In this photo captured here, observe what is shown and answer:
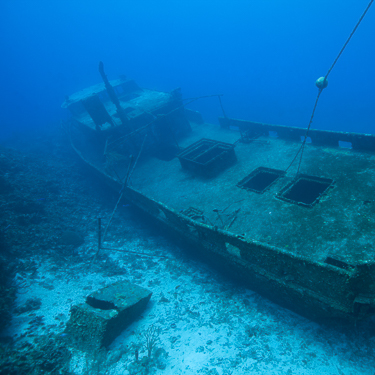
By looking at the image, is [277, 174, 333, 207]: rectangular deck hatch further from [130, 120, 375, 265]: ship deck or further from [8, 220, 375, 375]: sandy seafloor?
[8, 220, 375, 375]: sandy seafloor

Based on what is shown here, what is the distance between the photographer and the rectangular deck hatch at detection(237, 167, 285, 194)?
8.75 meters

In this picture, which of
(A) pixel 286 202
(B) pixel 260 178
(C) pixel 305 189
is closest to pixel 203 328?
(A) pixel 286 202

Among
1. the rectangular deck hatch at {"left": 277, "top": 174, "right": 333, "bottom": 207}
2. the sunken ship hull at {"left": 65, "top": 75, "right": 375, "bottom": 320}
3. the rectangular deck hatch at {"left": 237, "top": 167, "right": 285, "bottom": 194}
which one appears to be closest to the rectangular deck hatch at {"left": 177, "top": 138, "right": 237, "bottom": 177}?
the sunken ship hull at {"left": 65, "top": 75, "right": 375, "bottom": 320}

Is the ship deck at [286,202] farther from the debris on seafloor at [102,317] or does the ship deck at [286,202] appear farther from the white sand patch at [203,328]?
the debris on seafloor at [102,317]

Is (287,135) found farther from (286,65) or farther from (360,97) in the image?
(286,65)

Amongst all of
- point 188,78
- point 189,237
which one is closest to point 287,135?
point 189,237

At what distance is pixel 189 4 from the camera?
154500 millimetres

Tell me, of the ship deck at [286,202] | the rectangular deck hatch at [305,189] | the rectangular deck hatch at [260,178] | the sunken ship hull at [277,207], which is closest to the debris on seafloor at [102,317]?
the sunken ship hull at [277,207]

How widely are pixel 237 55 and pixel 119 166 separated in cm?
9860

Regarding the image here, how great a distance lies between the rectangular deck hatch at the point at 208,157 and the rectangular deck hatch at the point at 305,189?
3109 millimetres

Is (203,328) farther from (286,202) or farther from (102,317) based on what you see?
(286,202)

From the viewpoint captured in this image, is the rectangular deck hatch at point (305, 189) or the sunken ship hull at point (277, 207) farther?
the rectangular deck hatch at point (305, 189)

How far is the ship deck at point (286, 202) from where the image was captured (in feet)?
17.9

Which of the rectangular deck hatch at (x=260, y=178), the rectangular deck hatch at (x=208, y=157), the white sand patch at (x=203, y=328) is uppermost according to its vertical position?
the rectangular deck hatch at (x=208, y=157)
